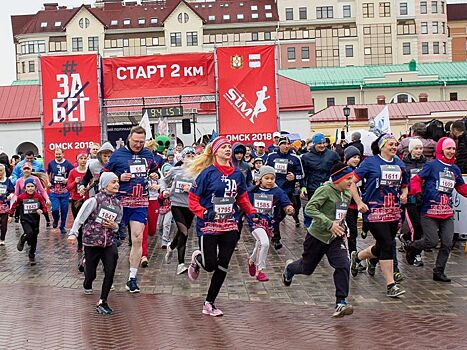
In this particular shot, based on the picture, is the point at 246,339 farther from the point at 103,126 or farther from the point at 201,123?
the point at 201,123

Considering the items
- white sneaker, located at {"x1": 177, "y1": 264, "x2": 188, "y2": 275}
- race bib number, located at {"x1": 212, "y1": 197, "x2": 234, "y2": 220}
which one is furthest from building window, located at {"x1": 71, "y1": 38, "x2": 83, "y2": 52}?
race bib number, located at {"x1": 212, "y1": 197, "x2": 234, "y2": 220}

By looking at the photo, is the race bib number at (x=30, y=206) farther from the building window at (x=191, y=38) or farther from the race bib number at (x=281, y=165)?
the building window at (x=191, y=38)

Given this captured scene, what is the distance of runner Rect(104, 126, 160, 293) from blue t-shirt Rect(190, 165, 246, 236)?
1915mm

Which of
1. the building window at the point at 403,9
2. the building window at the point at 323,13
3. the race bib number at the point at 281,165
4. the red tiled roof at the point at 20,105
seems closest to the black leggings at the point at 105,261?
the race bib number at the point at 281,165

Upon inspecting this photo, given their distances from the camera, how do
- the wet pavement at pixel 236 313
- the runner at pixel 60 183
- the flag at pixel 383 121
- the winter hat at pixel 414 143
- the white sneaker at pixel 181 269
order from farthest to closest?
the runner at pixel 60 183 < the flag at pixel 383 121 < the winter hat at pixel 414 143 < the white sneaker at pixel 181 269 < the wet pavement at pixel 236 313

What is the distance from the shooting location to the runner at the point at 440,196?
10.6m

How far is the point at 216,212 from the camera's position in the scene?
9008mm

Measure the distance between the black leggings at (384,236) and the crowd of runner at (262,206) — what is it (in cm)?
1

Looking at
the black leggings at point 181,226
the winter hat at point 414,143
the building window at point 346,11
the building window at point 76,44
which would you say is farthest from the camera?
the building window at point 346,11

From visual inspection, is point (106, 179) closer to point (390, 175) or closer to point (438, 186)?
point (390, 175)

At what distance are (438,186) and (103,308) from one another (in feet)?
15.2

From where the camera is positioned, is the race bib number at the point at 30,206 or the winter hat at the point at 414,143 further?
the race bib number at the point at 30,206

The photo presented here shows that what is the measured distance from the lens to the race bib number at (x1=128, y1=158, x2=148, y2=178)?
10.9m

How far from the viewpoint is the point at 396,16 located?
3971 inches
